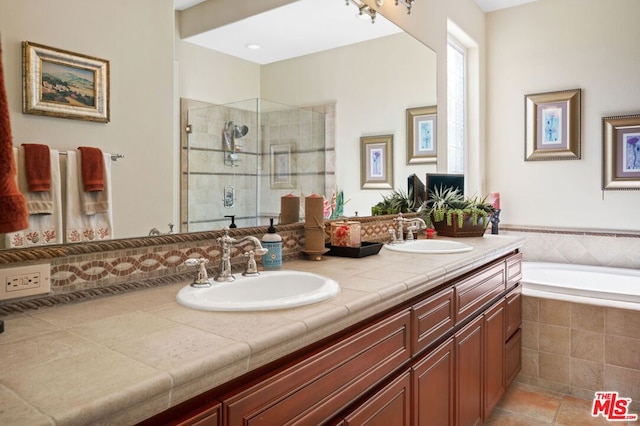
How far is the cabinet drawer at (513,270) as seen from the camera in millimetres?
2527

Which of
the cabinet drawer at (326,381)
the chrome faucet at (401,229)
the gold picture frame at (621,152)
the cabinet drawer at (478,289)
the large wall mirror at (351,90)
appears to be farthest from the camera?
the gold picture frame at (621,152)

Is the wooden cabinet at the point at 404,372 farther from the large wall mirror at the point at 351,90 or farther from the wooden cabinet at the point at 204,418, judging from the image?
the large wall mirror at the point at 351,90

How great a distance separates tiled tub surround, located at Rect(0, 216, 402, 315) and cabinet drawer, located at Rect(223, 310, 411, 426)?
0.57 m

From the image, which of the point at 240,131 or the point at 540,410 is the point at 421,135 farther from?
the point at 540,410

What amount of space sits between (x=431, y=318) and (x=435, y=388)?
0.27 meters

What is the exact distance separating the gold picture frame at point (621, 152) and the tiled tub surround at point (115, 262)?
3198mm

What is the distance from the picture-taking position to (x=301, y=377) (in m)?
1.00

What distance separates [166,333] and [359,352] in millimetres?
525

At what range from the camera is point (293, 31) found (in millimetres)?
1974

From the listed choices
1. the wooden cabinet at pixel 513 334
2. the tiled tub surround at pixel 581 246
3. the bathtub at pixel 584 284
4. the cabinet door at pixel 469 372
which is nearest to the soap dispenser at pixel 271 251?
the cabinet door at pixel 469 372

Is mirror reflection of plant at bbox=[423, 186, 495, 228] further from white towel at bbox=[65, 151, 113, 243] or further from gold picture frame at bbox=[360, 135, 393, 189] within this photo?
white towel at bbox=[65, 151, 113, 243]

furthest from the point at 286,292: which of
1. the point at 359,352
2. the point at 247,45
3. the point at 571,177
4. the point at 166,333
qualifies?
the point at 571,177

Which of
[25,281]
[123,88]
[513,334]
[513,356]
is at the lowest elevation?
[513,356]

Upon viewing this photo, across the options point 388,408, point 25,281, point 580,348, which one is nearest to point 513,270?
point 580,348
